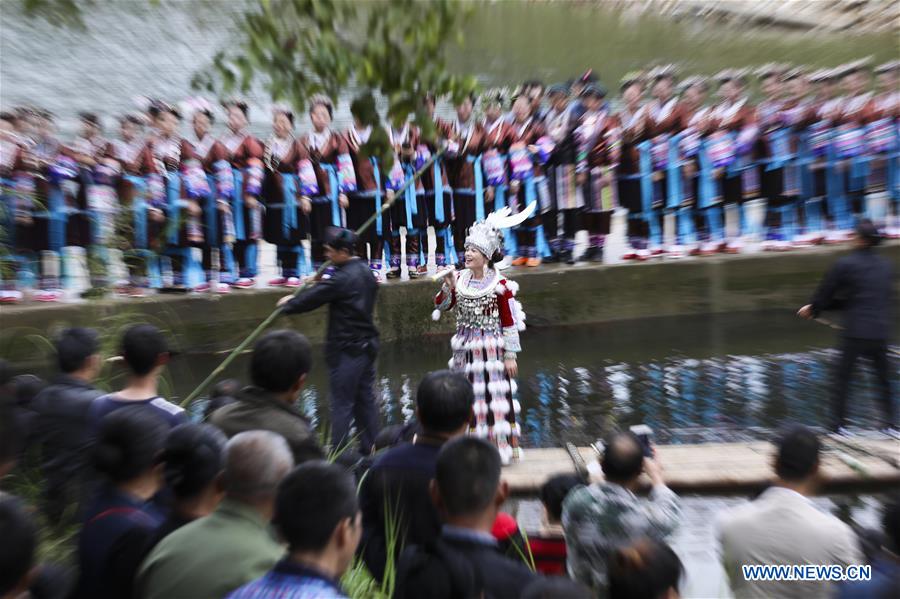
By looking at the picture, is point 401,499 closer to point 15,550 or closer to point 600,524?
point 600,524

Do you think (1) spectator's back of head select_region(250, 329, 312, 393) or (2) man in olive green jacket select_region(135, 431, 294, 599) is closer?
(2) man in olive green jacket select_region(135, 431, 294, 599)

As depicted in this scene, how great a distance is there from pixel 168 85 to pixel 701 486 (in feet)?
29.2

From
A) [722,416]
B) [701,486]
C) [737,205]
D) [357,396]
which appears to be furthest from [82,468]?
[737,205]

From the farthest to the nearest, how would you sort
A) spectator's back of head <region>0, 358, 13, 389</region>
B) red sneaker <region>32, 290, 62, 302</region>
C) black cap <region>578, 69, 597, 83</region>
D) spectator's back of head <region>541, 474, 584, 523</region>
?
black cap <region>578, 69, 597, 83</region> → red sneaker <region>32, 290, 62, 302</region> → spectator's back of head <region>0, 358, 13, 389</region> → spectator's back of head <region>541, 474, 584, 523</region>

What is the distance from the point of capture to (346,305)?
5379 mm

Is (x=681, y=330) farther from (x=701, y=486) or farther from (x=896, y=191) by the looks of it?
(x=701, y=486)

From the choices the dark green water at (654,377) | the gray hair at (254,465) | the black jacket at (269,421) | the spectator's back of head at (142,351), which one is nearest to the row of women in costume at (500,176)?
the dark green water at (654,377)

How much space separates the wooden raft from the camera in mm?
4387

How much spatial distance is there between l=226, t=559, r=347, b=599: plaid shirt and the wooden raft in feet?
8.35

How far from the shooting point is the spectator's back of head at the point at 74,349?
3617mm

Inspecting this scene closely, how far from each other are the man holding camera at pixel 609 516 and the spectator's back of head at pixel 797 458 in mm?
450

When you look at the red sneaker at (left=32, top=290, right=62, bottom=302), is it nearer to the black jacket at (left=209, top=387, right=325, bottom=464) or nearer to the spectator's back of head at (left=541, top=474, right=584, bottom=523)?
the black jacket at (left=209, top=387, right=325, bottom=464)

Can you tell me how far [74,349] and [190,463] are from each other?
1.65 metres

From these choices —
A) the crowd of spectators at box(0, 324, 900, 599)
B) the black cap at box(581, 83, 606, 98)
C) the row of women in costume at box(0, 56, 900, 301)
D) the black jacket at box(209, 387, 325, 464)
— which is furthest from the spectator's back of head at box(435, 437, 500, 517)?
the black cap at box(581, 83, 606, 98)
